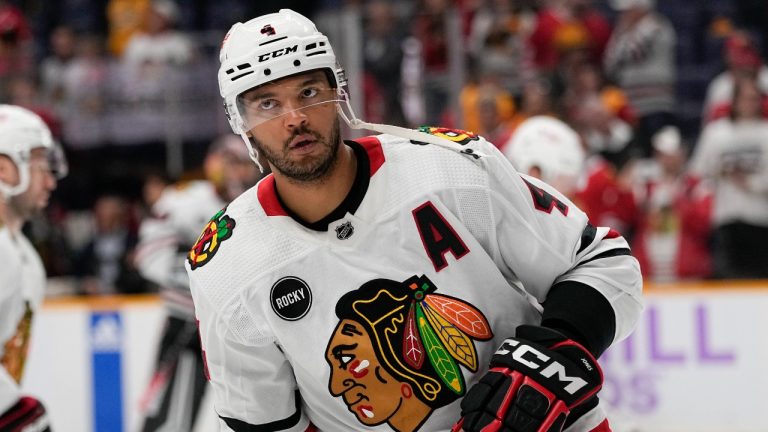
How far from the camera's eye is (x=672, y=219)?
6367 millimetres

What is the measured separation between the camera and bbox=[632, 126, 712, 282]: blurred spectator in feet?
20.6

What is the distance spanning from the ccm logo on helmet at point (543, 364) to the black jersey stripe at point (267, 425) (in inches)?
20.5

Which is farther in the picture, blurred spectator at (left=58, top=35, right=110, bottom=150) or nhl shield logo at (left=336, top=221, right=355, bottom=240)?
blurred spectator at (left=58, top=35, right=110, bottom=150)

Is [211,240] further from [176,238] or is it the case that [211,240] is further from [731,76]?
[731,76]

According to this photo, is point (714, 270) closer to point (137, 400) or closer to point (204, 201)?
point (204, 201)

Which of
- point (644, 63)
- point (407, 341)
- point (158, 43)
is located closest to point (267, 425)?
point (407, 341)

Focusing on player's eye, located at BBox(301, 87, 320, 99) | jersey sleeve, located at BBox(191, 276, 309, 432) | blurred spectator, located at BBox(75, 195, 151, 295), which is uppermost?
player's eye, located at BBox(301, 87, 320, 99)

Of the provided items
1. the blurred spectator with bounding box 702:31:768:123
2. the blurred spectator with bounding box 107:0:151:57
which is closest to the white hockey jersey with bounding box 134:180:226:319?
the blurred spectator with bounding box 702:31:768:123

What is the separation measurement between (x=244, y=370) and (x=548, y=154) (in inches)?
81.5

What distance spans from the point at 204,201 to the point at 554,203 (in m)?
3.42

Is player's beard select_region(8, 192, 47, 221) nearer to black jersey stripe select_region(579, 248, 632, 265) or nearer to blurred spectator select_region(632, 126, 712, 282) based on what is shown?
black jersey stripe select_region(579, 248, 632, 265)

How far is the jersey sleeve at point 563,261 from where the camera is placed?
8.18ft

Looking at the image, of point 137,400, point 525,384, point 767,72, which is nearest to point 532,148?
point 525,384

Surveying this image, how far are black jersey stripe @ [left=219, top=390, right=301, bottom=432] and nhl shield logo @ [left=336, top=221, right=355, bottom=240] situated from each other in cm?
37
